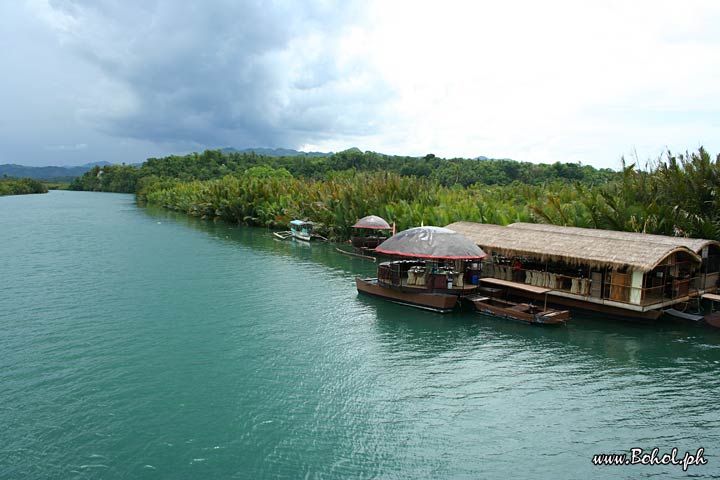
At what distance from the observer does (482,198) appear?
3531 cm

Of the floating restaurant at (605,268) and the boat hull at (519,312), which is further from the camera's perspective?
the boat hull at (519,312)

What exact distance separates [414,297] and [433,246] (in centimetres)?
242

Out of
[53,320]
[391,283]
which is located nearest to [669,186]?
[391,283]

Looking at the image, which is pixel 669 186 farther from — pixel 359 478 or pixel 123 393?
pixel 123 393

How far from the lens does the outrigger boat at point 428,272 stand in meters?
19.3

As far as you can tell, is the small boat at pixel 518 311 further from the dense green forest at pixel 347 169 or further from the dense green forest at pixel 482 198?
the dense green forest at pixel 347 169

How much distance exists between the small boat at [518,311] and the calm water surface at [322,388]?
405mm

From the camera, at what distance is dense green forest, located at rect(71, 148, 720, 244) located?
73.0 ft

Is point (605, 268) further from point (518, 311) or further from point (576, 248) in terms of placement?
point (518, 311)

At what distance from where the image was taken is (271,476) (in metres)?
9.22

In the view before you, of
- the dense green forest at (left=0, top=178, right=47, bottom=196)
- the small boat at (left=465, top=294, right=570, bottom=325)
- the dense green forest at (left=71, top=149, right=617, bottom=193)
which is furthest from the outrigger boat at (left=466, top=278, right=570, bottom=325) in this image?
the dense green forest at (left=0, top=178, right=47, bottom=196)

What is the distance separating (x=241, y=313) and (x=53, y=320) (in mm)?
6362

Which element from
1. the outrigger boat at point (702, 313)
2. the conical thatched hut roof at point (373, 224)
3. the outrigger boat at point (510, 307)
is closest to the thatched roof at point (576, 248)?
the outrigger boat at point (510, 307)

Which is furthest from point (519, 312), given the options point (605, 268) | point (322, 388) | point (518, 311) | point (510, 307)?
point (322, 388)
